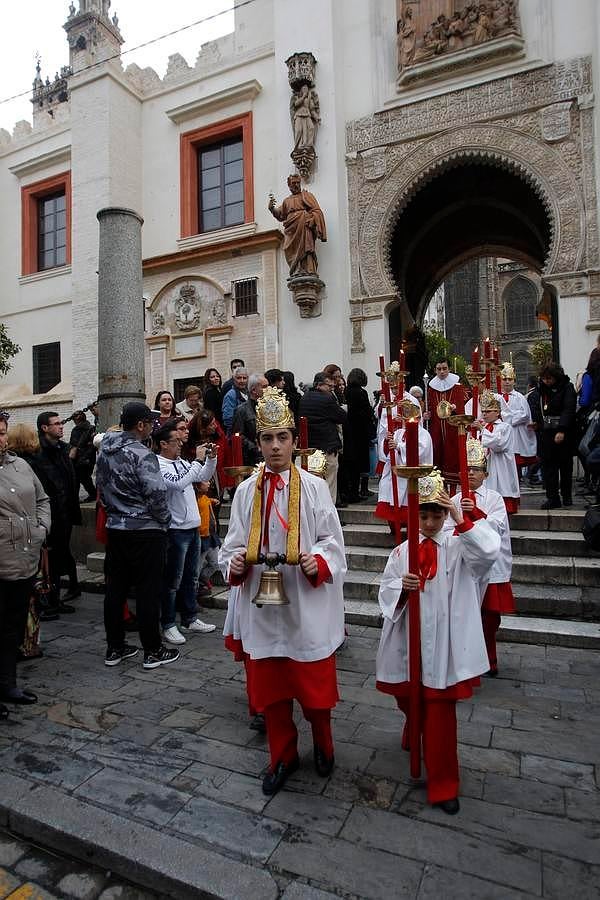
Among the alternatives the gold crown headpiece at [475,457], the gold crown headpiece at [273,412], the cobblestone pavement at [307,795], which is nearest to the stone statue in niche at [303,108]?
the gold crown headpiece at [475,457]

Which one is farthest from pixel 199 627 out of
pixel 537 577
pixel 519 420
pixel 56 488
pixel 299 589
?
pixel 519 420

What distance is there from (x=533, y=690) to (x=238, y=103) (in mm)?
14811

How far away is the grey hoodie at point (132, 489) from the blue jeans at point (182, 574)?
0.63 metres

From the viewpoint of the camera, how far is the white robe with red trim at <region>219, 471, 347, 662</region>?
10.2 feet

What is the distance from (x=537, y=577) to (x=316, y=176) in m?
10.4

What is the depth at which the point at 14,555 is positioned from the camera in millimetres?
4105

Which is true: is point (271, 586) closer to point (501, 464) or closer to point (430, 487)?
point (430, 487)

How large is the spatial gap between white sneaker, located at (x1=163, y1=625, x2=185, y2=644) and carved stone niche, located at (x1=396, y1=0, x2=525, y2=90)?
12034 millimetres

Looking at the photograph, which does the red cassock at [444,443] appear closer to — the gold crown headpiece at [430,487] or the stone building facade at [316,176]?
the stone building facade at [316,176]

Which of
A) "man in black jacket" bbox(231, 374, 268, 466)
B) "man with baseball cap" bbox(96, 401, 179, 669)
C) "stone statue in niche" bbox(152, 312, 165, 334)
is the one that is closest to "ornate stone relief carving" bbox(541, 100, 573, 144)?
"man in black jacket" bbox(231, 374, 268, 466)

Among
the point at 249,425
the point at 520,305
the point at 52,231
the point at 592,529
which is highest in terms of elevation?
the point at 520,305

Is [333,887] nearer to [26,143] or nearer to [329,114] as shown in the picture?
[329,114]

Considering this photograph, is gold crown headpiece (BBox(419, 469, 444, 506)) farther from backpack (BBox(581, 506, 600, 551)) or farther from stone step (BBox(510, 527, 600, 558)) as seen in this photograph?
stone step (BBox(510, 527, 600, 558))

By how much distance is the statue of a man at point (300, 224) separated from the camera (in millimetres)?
12414
